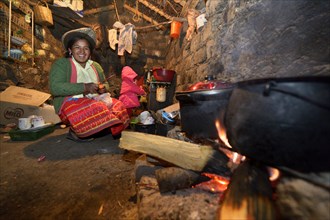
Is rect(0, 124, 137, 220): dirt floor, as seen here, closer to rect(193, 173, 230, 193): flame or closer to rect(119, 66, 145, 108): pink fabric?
rect(193, 173, 230, 193): flame

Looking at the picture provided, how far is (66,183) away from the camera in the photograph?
1.70 meters

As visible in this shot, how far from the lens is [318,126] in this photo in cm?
71

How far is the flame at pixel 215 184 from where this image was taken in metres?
1.19

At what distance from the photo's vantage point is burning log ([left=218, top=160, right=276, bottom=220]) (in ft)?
2.64

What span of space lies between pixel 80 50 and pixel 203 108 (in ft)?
8.86

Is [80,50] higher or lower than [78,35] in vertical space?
lower

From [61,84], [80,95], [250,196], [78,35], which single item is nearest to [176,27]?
[78,35]

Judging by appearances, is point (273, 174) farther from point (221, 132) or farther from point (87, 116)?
point (87, 116)

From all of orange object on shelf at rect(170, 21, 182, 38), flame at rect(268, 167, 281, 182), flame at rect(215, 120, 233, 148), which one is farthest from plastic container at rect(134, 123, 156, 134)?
orange object on shelf at rect(170, 21, 182, 38)

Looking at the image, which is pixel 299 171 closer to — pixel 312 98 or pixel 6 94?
pixel 312 98

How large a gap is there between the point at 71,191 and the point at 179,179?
1049 millimetres

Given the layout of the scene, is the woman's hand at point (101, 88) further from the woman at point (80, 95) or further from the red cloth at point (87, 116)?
the red cloth at point (87, 116)

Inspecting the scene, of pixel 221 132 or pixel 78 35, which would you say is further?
pixel 78 35

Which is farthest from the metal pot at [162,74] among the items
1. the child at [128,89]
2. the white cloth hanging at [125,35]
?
the white cloth hanging at [125,35]
